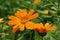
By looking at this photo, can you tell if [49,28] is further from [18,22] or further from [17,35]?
[17,35]

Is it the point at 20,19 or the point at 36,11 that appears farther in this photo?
the point at 36,11

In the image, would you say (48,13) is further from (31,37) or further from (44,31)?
(44,31)

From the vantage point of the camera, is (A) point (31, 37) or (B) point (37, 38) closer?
(B) point (37, 38)

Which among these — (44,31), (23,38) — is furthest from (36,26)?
(23,38)

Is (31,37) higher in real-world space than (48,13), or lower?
lower

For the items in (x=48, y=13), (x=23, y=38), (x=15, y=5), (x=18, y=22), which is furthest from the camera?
(x=15, y=5)

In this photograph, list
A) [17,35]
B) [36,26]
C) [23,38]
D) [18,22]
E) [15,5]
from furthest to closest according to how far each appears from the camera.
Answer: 1. [15,5]
2. [17,35]
3. [23,38]
4. [18,22]
5. [36,26]
